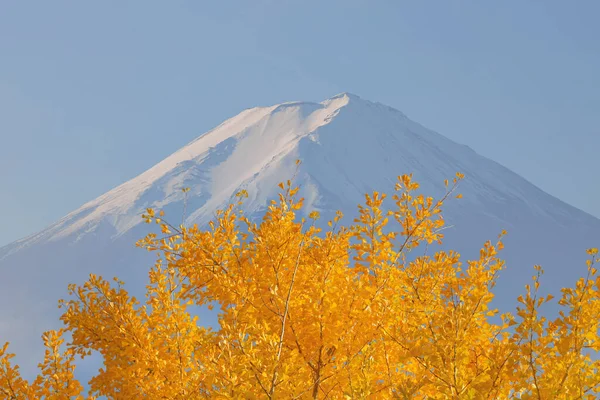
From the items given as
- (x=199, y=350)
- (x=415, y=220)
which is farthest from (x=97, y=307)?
(x=415, y=220)

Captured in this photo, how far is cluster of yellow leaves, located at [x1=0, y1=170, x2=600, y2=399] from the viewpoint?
14.1 ft

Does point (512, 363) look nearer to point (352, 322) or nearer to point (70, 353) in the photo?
point (352, 322)

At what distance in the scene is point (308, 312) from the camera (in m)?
5.12

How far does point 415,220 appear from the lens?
18.0 feet

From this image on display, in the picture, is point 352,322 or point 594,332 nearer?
point 594,332

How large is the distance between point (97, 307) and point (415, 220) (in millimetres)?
3345

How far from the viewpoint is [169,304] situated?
18.8 ft

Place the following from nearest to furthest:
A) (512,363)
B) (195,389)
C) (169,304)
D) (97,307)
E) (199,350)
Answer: (512,363) → (195,389) → (199,350) → (169,304) → (97,307)

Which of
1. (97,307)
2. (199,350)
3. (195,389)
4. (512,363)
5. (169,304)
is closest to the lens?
(512,363)

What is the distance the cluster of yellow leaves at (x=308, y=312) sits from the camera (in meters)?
4.29

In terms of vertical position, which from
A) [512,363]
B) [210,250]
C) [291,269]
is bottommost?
[512,363]

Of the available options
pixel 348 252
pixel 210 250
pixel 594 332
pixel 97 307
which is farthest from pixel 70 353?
Answer: pixel 594 332

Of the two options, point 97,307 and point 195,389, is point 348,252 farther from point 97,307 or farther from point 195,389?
point 97,307

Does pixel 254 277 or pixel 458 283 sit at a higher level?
pixel 254 277
